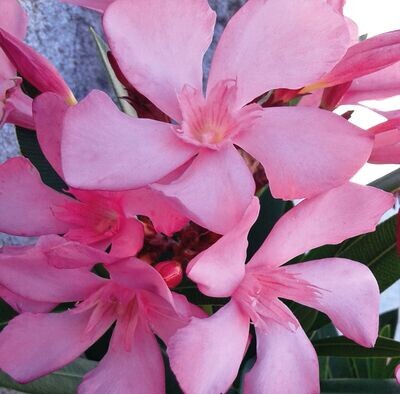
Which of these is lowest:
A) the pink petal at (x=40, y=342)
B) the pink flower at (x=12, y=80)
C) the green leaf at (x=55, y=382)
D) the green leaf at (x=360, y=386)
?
the green leaf at (x=360, y=386)

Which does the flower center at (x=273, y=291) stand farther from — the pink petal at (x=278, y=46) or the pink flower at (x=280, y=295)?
the pink petal at (x=278, y=46)

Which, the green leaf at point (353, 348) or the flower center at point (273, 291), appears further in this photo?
the green leaf at point (353, 348)

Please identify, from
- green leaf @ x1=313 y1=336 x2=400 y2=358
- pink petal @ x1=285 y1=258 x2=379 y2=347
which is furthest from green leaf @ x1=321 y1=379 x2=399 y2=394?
pink petal @ x1=285 y1=258 x2=379 y2=347

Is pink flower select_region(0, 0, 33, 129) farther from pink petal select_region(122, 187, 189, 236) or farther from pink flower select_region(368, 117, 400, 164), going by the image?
pink flower select_region(368, 117, 400, 164)

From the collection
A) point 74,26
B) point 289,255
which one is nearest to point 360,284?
point 289,255

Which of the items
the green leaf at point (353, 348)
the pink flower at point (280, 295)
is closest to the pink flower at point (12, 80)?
the pink flower at point (280, 295)
